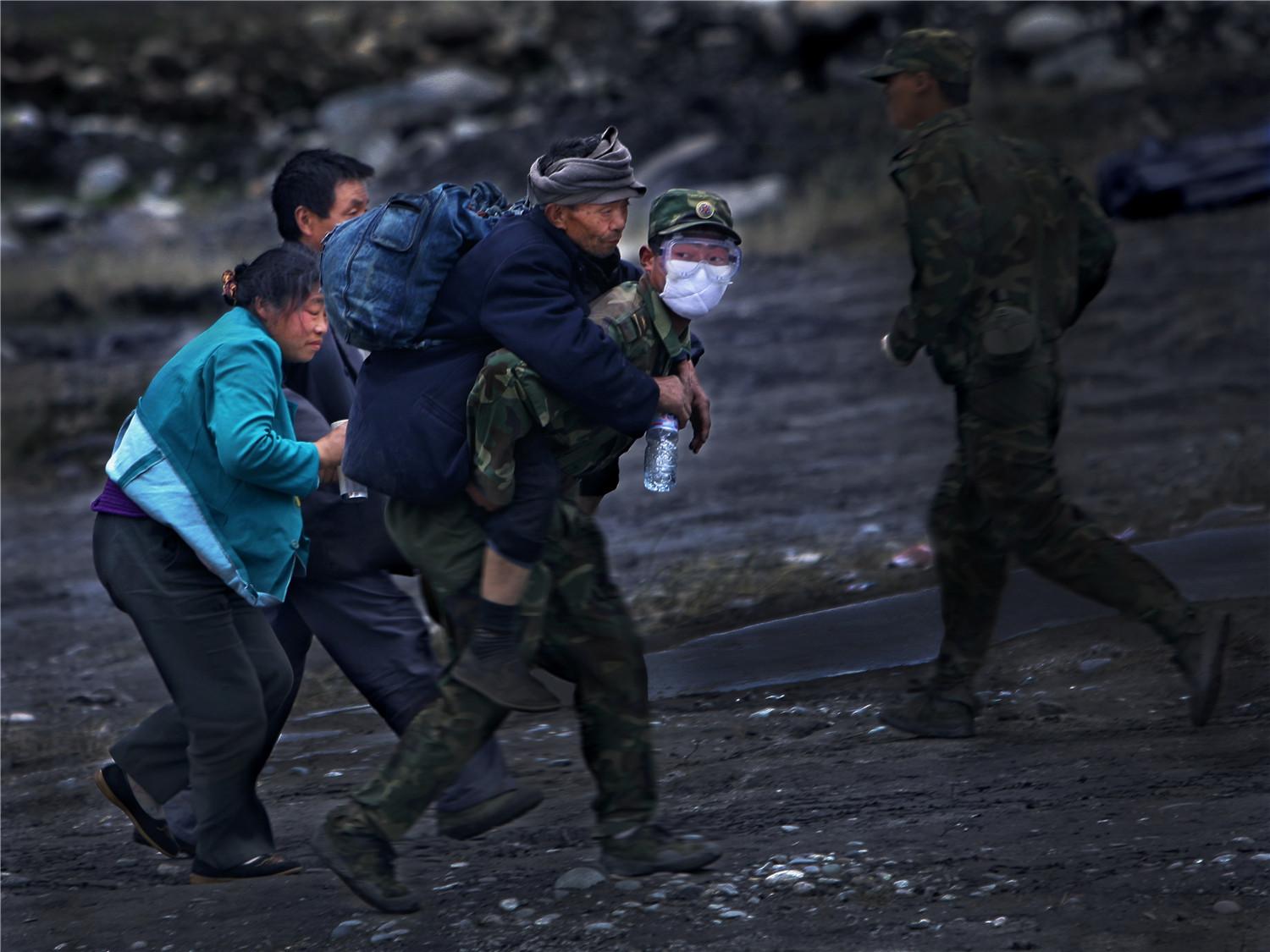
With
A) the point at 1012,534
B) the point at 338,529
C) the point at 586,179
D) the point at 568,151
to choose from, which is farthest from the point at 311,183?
the point at 1012,534

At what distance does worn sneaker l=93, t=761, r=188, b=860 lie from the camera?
452cm

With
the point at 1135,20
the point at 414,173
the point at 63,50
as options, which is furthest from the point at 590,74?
the point at 63,50

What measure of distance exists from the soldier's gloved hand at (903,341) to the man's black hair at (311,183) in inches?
63.2

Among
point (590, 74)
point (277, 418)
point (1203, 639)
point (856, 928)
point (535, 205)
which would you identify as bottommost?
point (856, 928)

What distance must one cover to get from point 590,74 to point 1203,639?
24.7 metres

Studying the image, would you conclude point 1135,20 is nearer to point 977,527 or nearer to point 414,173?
point 414,173

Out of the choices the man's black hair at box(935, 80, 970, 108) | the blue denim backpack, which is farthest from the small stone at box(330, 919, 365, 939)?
the man's black hair at box(935, 80, 970, 108)

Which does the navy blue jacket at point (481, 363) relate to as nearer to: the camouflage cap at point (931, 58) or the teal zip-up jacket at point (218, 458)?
the teal zip-up jacket at point (218, 458)

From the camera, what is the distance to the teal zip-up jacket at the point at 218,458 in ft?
13.2

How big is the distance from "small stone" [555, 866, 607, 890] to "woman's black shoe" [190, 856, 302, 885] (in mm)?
840

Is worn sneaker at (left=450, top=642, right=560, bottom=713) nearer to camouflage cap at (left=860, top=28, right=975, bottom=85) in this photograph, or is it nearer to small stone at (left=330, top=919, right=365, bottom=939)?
small stone at (left=330, top=919, right=365, bottom=939)

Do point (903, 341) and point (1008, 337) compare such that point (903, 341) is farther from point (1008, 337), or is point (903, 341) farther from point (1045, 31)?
point (1045, 31)

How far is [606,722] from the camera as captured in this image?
3.88 m

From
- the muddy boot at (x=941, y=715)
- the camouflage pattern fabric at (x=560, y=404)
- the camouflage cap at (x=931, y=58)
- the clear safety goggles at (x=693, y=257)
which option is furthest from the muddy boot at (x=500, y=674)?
the camouflage cap at (x=931, y=58)
